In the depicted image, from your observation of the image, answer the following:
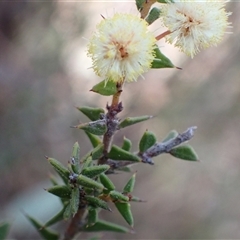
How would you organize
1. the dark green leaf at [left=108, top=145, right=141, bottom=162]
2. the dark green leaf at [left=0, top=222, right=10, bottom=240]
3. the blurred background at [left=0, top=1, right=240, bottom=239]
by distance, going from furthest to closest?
1. the blurred background at [left=0, top=1, right=240, bottom=239]
2. the dark green leaf at [left=0, top=222, right=10, bottom=240]
3. the dark green leaf at [left=108, top=145, right=141, bottom=162]

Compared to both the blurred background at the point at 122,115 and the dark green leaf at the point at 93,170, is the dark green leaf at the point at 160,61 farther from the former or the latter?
the blurred background at the point at 122,115

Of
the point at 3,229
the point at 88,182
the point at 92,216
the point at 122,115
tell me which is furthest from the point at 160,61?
the point at 122,115

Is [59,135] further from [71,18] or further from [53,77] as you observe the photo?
[71,18]

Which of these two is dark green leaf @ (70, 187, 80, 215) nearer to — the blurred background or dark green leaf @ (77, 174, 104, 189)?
dark green leaf @ (77, 174, 104, 189)

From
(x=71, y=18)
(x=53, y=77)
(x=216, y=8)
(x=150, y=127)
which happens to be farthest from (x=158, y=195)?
(x=216, y=8)

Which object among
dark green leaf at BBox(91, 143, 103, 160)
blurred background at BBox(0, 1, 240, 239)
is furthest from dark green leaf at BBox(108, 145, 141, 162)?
blurred background at BBox(0, 1, 240, 239)
